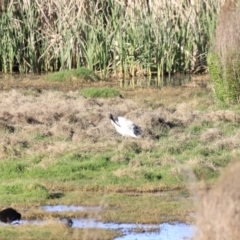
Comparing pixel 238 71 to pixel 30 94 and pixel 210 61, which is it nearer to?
pixel 210 61

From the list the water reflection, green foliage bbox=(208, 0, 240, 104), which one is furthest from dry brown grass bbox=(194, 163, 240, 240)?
green foliage bbox=(208, 0, 240, 104)

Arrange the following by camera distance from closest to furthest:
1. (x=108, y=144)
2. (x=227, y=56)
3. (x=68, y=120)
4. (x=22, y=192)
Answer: (x=22, y=192), (x=108, y=144), (x=68, y=120), (x=227, y=56)

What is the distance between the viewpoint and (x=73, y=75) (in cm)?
2142

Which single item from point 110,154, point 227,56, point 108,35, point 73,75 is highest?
point 108,35

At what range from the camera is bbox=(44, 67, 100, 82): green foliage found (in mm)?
21453

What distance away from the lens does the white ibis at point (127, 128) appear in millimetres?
12953

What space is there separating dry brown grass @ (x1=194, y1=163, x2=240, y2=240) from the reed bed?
15868mm

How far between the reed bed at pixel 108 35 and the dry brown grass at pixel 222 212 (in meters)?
15.9

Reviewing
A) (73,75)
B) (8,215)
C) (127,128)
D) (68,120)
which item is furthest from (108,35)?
(8,215)

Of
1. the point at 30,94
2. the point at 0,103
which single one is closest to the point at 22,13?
the point at 30,94

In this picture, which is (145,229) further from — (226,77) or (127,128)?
(226,77)

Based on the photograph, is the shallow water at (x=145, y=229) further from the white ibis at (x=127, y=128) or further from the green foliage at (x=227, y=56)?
the green foliage at (x=227, y=56)

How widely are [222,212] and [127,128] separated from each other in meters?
7.00

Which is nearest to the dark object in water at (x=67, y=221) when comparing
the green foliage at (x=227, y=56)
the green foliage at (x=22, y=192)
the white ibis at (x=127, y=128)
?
the green foliage at (x=22, y=192)
